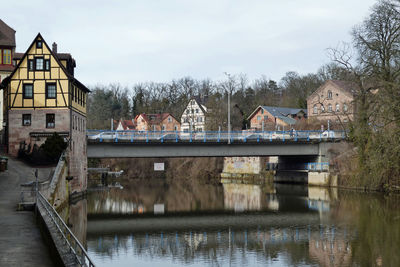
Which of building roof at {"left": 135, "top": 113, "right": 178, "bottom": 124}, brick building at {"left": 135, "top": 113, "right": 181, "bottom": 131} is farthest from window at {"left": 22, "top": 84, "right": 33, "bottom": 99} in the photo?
brick building at {"left": 135, "top": 113, "right": 181, "bottom": 131}

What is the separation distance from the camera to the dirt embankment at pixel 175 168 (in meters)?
78.1

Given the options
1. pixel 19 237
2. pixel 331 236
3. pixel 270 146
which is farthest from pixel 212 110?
pixel 19 237

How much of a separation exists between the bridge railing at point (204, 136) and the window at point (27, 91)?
7305 mm

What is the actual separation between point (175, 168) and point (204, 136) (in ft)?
97.9

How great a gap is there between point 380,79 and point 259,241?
20951 mm

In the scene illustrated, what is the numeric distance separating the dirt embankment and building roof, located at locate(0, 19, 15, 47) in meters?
27.5

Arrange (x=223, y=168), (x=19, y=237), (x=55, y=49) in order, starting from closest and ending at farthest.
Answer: (x=19, y=237) < (x=55, y=49) < (x=223, y=168)

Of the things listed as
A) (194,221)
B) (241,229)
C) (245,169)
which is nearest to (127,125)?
(245,169)

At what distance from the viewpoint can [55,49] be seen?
5278 centimetres

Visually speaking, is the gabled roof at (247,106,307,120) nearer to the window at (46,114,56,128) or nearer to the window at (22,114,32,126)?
the window at (46,114,56,128)

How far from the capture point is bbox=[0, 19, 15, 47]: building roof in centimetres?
5853

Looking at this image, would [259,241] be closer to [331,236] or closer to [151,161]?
[331,236]

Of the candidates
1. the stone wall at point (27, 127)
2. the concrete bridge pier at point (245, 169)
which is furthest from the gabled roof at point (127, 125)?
the stone wall at point (27, 127)

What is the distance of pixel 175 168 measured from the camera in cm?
8056
